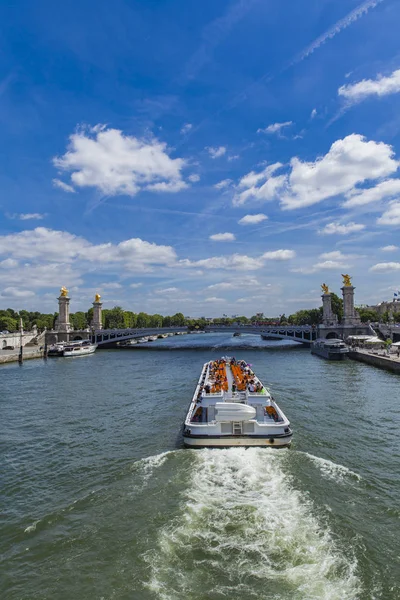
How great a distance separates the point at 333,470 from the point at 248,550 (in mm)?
6270

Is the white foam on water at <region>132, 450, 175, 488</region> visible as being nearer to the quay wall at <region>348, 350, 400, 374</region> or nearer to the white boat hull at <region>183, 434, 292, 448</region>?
the white boat hull at <region>183, 434, 292, 448</region>

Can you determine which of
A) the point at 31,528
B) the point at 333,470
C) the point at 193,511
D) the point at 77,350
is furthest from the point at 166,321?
the point at 193,511

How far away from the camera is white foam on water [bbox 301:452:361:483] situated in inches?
527

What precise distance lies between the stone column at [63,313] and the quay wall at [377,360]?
59.0 m

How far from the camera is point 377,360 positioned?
43.5 meters

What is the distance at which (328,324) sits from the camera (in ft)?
271

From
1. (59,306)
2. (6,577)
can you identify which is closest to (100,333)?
(59,306)

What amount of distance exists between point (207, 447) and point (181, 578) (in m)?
7.93

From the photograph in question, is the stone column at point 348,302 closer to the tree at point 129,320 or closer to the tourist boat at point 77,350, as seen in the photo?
the tourist boat at point 77,350

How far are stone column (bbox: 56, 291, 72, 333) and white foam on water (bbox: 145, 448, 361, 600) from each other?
79.9m

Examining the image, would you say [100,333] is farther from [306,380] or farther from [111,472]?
[111,472]

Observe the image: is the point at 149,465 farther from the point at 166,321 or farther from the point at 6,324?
the point at 166,321

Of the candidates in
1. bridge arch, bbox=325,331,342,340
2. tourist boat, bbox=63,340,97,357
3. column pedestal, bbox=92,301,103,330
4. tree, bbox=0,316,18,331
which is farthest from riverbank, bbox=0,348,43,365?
bridge arch, bbox=325,331,342,340

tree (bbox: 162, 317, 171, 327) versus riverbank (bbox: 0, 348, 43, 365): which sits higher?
tree (bbox: 162, 317, 171, 327)
